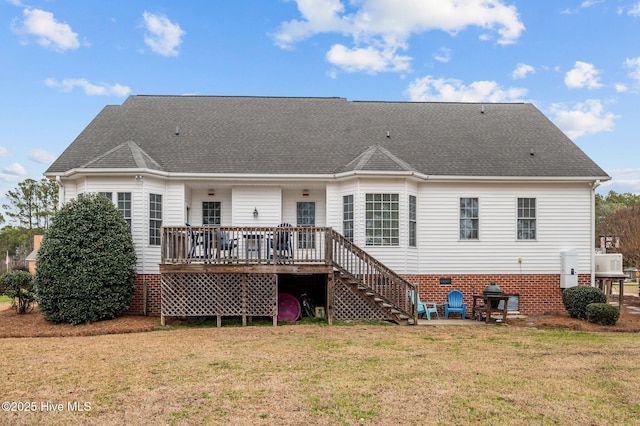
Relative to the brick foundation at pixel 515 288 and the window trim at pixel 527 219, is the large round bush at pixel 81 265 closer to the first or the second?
the brick foundation at pixel 515 288

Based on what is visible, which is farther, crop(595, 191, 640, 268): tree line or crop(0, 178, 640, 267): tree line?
crop(0, 178, 640, 267): tree line

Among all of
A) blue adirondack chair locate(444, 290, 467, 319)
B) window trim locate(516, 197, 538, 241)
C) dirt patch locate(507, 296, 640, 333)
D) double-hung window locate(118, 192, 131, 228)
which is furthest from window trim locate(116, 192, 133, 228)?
window trim locate(516, 197, 538, 241)

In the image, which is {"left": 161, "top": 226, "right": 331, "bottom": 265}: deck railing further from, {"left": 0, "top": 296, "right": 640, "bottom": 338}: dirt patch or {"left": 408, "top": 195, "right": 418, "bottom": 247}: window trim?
{"left": 408, "top": 195, "right": 418, "bottom": 247}: window trim

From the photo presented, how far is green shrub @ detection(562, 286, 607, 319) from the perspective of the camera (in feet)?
47.2

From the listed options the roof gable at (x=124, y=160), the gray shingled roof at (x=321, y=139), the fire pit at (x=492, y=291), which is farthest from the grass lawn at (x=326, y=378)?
the gray shingled roof at (x=321, y=139)

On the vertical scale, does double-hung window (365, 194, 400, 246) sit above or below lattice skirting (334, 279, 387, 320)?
above

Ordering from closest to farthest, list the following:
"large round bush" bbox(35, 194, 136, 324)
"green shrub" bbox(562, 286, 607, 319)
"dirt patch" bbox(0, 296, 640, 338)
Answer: "dirt patch" bbox(0, 296, 640, 338) < "large round bush" bbox(35, 194, 136, 324) < "green shrub" bbox(562, 286, 607, 319)

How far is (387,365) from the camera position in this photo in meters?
8.73

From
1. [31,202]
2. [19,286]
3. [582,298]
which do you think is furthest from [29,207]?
[582,298]

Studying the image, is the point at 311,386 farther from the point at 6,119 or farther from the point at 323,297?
the point at 6,119

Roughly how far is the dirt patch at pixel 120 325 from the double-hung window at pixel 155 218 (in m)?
2.21

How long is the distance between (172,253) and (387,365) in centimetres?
681

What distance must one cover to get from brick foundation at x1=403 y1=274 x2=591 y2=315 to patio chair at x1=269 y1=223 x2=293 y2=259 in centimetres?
452

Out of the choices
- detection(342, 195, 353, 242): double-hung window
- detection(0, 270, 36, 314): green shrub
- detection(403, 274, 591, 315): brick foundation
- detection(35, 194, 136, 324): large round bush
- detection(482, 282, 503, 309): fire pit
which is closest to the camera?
detection(35, 194, 136, 324): large round bush
